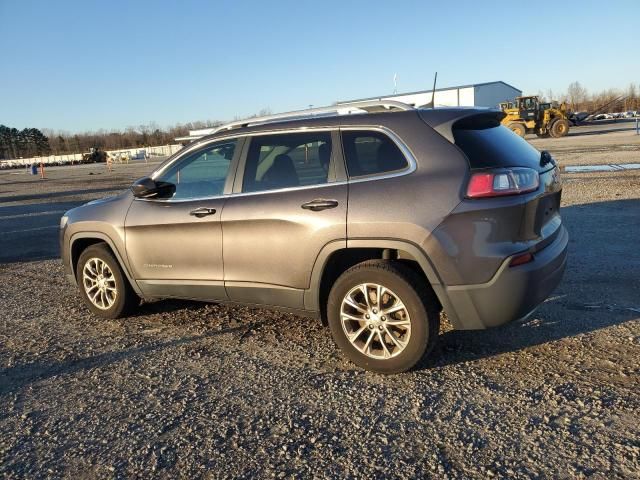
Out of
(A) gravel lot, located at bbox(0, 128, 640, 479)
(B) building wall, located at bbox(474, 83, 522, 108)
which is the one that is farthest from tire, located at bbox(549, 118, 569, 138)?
(A) gravel lot, located at bbox(0, 128, 640, 479)

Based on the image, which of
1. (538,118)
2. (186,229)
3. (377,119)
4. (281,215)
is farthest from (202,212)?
(538,118)

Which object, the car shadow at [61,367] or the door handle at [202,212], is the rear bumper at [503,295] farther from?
the car shadow at [61,367]

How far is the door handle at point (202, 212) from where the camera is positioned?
4.25 metres

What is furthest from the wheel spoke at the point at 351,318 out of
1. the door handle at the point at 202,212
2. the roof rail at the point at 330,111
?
the roof rail at the point at 330,111

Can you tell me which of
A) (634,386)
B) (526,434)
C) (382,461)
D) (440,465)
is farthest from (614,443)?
(382,461)

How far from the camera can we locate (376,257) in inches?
147

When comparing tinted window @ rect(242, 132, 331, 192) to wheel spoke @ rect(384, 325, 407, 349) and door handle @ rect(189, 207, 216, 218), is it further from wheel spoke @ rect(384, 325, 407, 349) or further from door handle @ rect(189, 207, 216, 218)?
wheel spoke @ rect(384, 325, 407, 349)

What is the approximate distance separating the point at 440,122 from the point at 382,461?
220 cm

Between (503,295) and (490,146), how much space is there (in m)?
1.02

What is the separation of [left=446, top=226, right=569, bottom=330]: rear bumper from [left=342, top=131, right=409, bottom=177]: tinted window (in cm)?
95

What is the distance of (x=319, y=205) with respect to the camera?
3.69 m

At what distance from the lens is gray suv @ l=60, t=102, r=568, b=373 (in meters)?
3.29

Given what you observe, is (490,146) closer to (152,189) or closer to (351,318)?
(351,318)

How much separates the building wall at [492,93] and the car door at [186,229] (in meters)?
61.2
